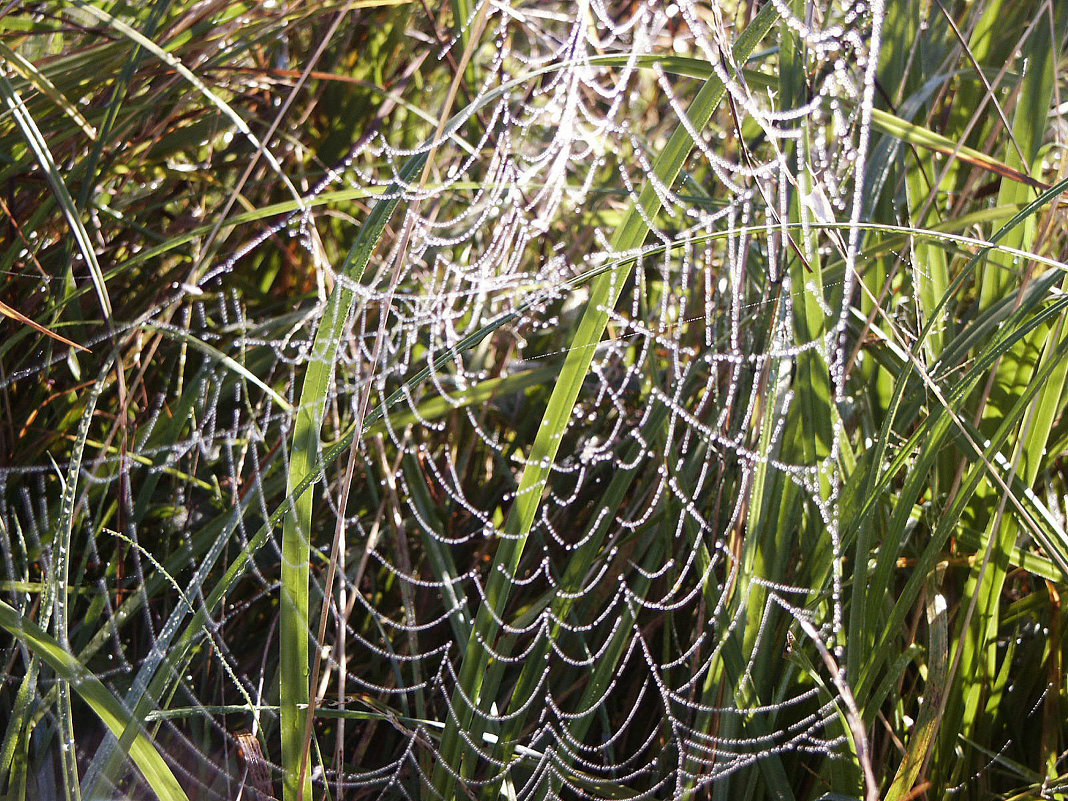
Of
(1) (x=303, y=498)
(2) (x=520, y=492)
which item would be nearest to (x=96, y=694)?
(1) (x=303, y=498)

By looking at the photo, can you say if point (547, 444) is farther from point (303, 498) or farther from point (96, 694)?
point (96, 694)

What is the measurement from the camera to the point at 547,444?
24.6 inches

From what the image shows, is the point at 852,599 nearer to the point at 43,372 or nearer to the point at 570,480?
the point at 570,480

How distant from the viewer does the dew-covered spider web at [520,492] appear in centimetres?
63

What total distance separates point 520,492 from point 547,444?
4 cm

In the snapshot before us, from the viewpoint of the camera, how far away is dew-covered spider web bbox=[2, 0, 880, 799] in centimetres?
63

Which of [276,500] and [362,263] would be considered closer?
[362,263]

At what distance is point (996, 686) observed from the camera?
2.34ft

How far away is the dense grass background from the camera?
0.63 metres

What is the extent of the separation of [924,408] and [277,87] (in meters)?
0.81

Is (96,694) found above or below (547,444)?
below

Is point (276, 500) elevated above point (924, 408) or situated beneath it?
situated beneath

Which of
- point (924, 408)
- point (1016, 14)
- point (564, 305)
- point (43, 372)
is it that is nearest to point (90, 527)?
point (43, 372)

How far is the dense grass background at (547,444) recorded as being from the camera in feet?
2.08
